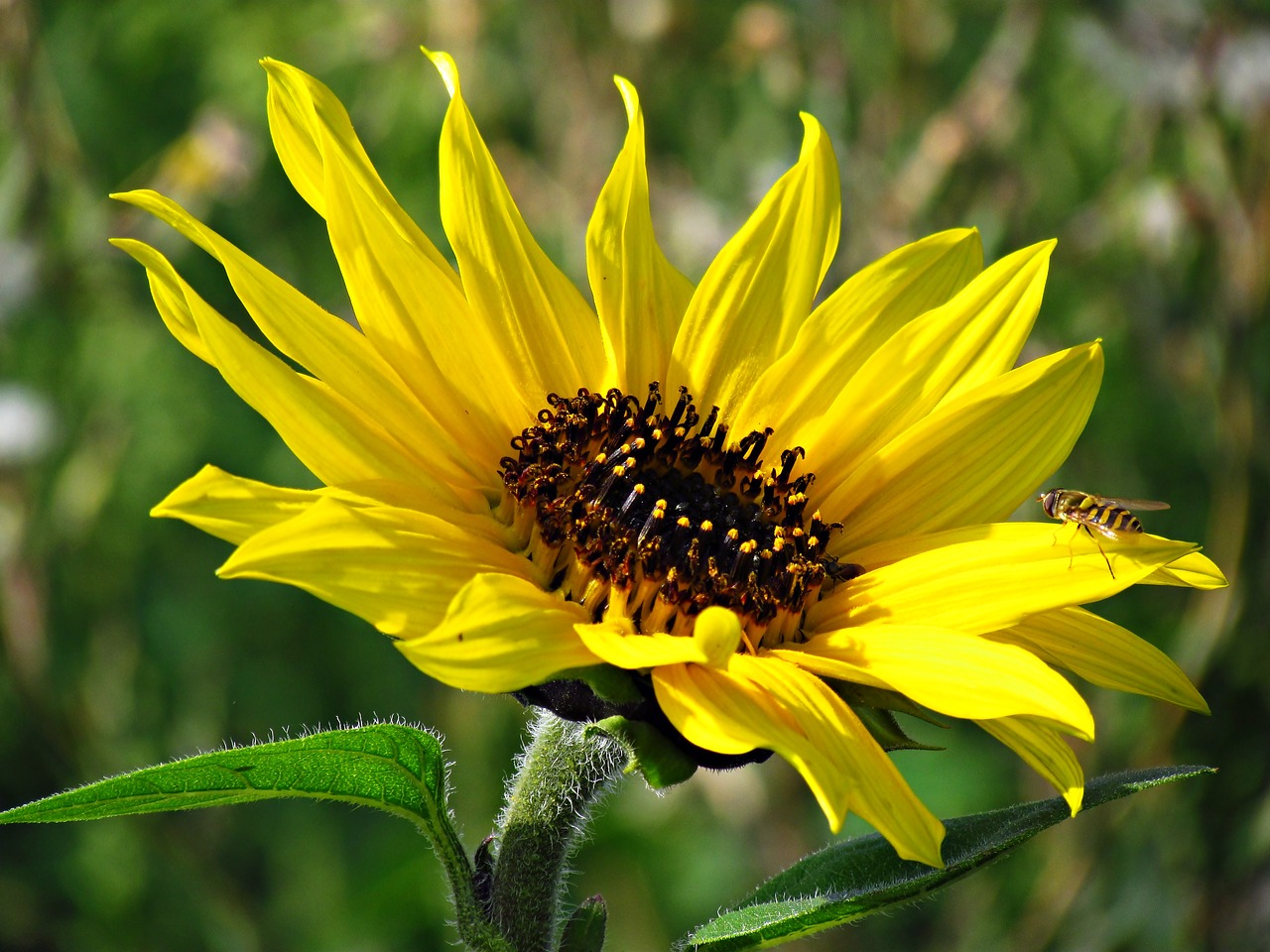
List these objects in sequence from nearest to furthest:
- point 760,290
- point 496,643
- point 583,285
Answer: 1. point 496,643
2. point 760,290
3. point 583,285

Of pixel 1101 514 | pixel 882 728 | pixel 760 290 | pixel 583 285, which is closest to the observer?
pixel 882 728

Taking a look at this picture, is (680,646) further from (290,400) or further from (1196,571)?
(1196,571)

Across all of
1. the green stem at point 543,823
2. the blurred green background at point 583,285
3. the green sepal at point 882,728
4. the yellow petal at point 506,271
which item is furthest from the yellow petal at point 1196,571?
the blurred green background at point 583,285

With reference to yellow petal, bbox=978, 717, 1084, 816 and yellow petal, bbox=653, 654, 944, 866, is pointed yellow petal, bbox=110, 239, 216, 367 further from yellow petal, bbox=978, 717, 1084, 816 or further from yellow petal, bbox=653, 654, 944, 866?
yellow petal, bbox=978, 717, 1084, 816

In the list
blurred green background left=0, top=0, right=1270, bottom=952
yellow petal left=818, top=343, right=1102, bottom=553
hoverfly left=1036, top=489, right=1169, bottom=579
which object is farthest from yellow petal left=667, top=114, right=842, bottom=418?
blurred green background left=0, top=0, right=1270, bottom=952

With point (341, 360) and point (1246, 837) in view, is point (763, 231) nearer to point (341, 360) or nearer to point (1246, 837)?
point (341, 360)

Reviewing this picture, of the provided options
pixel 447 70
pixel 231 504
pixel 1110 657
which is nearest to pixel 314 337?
pixel 231 504
